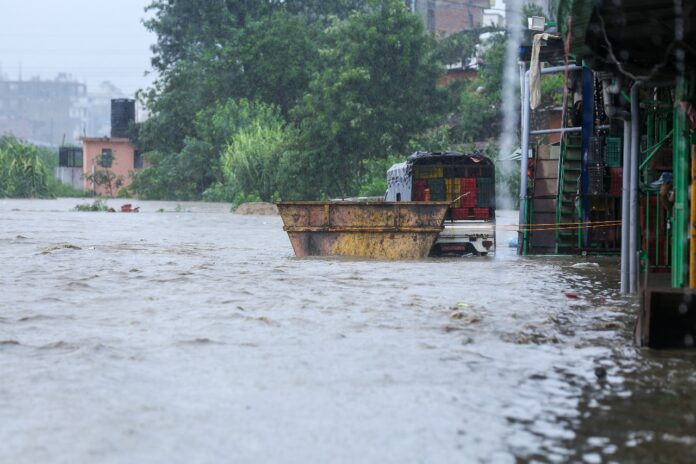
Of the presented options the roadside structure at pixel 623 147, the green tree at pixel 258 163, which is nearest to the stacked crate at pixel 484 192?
the roadside structure at pixel 623 147

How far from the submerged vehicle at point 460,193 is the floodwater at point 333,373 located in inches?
214

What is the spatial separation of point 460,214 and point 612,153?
424 cm

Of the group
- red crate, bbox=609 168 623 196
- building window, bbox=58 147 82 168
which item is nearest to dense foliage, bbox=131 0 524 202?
building window, bbox=58 147 82 168

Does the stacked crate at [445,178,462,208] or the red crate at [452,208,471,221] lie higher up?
the stacked crate at [445,178,462,208]

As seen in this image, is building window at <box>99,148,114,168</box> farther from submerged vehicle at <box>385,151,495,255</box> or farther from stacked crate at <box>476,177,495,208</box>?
stacked crate at <box>476,177,495,208</box>

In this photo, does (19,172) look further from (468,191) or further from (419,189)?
(468,191)

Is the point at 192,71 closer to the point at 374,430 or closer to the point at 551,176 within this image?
the point at 551,176

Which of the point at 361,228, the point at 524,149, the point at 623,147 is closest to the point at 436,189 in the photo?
the point at 361,228

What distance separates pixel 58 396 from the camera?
7.84 m

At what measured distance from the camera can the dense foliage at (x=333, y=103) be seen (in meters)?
55.5

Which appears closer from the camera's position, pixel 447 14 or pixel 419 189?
pixel 419 189

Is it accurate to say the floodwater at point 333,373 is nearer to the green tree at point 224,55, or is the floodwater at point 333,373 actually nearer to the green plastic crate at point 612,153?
the green plastic crate at point 612,153

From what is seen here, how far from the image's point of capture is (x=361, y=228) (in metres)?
22.3

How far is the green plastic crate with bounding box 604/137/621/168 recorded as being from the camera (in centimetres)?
2047
